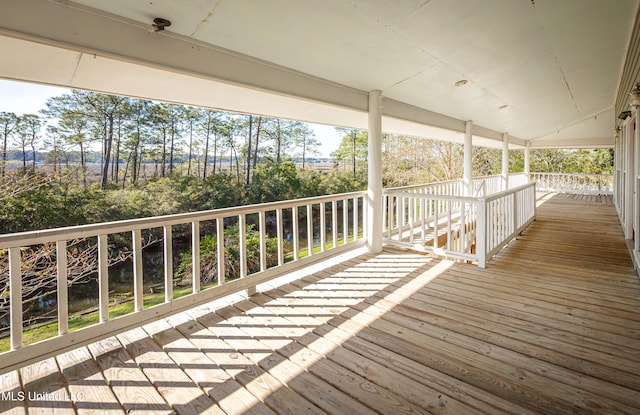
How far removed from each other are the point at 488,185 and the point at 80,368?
10.2 meters

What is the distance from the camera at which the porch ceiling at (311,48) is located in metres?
2.19

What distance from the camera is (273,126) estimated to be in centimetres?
1731

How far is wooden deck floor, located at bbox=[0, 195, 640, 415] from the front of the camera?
1.78 m

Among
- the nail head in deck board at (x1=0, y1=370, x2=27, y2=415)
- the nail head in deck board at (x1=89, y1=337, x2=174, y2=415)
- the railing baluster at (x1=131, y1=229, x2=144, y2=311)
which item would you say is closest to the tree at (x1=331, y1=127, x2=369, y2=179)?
the railing baluster at (x1=131, y1=229, x2=144, y2=311)

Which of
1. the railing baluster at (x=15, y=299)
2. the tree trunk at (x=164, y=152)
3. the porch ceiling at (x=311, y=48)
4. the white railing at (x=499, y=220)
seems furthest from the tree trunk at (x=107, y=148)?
the white railing at (x=499, y=220)

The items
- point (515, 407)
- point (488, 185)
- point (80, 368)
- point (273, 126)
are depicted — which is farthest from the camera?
point (273, 126)

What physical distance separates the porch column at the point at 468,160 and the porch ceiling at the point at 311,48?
233 cm

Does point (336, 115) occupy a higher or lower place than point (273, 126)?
lower

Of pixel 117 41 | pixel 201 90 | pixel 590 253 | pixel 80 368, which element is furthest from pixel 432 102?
pixel 80 368

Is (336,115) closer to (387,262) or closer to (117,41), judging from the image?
(387,262)

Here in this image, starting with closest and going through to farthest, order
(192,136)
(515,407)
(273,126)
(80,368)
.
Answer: (515,407) < (80,368) < (192,136) < (273,126)

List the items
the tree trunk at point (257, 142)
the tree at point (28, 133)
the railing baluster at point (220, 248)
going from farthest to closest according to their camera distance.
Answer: the tree trunk at point (257, 142) < the tree at point (28, 133) < the railing baluster at point (220, 248)

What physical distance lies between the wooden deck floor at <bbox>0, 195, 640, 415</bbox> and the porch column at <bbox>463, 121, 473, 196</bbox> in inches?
174

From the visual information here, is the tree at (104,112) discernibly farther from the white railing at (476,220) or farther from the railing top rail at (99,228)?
the white railing at (476,220)
